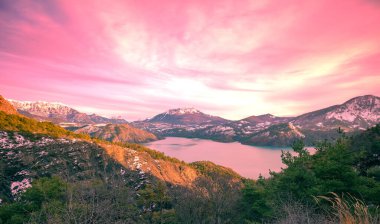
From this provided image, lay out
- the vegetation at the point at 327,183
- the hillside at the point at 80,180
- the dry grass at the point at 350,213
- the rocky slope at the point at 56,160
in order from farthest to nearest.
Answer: the rocky slope at the point at 56,160 < the hillside at the point at 80,180 < the vegetation at the point at 327,183 < the dry grass at the point at 350,213

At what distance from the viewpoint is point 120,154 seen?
120 meters

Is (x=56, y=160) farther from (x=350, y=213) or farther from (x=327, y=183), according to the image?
(x=350, y=213)

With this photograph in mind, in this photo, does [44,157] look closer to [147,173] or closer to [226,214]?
[147,173]

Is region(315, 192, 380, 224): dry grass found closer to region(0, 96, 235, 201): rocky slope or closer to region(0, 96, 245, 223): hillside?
region(0, 96, 245, 223): hillside

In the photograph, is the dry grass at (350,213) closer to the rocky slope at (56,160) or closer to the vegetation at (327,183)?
the vegetation at (327,183)

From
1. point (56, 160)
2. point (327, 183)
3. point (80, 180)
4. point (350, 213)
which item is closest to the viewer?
point (350, 213)

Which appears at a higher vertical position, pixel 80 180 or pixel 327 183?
pixel 327 183

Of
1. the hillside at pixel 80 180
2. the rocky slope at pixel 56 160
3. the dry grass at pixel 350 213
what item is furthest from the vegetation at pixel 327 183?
the rocky slope at pixel 56 160

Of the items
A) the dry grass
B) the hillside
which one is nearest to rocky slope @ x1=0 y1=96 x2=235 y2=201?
the hillside

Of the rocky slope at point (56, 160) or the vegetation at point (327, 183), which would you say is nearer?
the vegetation at point (327, 183)

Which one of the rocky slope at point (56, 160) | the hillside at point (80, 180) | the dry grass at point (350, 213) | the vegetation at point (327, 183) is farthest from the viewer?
the rocky slope at point (56, 160)

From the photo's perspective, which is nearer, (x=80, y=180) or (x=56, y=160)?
(x=80, y=180)

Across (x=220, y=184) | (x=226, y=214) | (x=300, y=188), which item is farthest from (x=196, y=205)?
(x=300, y=188)

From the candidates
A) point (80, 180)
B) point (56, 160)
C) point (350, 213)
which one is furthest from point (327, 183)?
point (56, 160)
